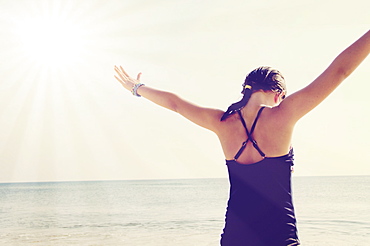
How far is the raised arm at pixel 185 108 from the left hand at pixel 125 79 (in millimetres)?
109

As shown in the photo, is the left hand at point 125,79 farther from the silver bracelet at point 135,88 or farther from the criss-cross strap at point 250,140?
the criss-cross strap at point 250,140

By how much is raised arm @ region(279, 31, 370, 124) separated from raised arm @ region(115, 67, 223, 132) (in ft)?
1.54

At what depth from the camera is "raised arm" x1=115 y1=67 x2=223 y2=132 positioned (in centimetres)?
229

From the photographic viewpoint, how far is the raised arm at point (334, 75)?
73.9 inches

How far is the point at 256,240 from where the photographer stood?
2.08m

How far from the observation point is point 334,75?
1891mm

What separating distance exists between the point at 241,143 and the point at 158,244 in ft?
35.0

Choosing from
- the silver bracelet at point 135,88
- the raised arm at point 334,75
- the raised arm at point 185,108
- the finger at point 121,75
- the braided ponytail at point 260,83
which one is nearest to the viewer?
the raised arm at point 334,75

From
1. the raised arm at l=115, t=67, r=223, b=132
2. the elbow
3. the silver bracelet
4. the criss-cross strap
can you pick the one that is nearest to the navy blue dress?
the criss-cross strap

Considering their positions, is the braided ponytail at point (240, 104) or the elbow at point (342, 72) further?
the braided ponytail at point (240, 104)

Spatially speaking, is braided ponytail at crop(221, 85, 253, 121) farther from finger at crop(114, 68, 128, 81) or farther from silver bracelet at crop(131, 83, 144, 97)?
finger at crop(114, 68, 128, 81)

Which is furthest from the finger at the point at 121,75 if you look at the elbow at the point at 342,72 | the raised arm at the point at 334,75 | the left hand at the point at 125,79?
the elbow at the point at 342,72

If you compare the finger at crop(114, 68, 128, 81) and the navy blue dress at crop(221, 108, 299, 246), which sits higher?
the finger at crop(114, 68, 128, 81)

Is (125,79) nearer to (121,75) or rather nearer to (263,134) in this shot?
(121,75)
